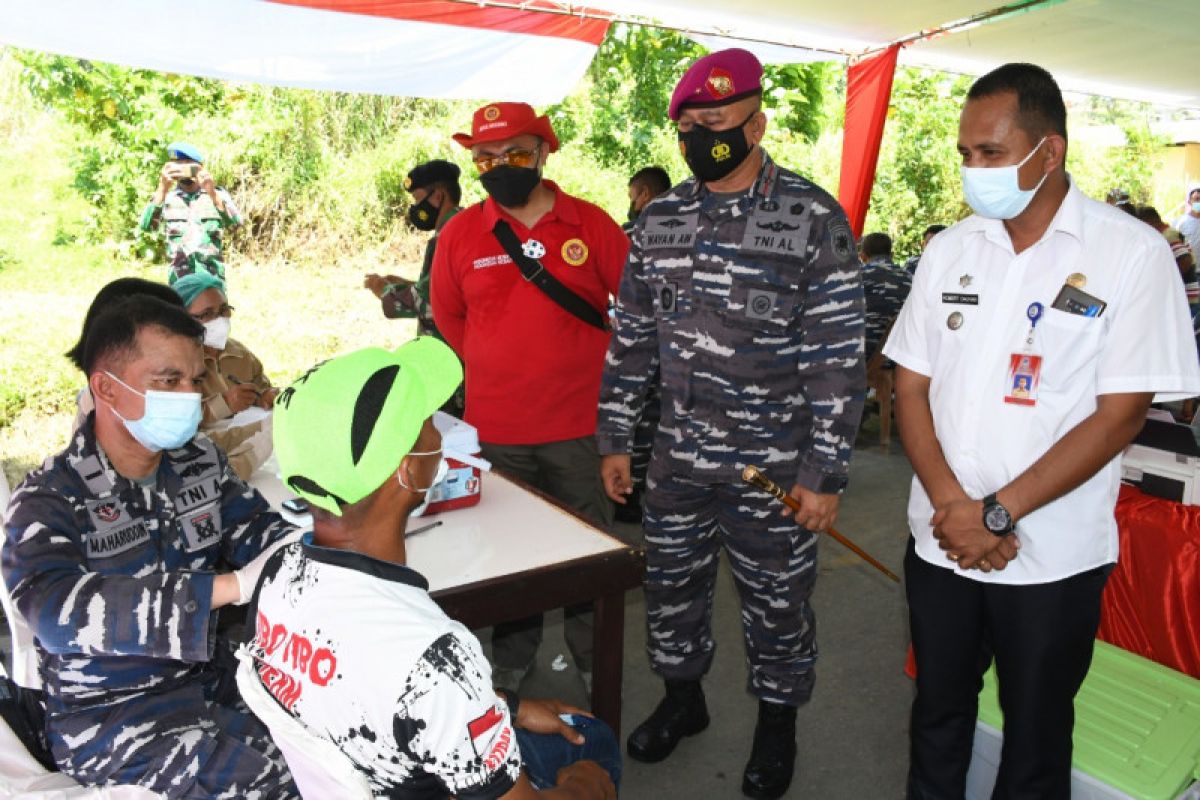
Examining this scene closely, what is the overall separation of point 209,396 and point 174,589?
139 cm

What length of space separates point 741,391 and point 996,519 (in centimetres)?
73

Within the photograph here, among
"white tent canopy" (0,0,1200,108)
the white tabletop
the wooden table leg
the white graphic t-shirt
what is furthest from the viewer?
"white tent canopy" (0,0,1200,108)

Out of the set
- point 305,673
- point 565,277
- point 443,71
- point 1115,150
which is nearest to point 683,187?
point 565,277

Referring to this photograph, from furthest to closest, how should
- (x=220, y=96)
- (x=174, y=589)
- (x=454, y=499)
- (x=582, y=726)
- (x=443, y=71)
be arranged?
(x=220, y=96), (x=443, y=71), (x=454, y=499), (x=582, y=726), (x=174, y=589)

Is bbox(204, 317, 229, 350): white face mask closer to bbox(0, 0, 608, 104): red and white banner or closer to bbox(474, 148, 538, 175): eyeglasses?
bbox(474, 148, 538, 175): eyeglasses

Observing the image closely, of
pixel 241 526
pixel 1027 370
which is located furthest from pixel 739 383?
pixel 241 526

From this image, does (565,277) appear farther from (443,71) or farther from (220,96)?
(220,96)

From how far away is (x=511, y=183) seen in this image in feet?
9.41

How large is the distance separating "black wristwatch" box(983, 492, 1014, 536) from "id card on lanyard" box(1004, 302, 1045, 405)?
0.72 ft

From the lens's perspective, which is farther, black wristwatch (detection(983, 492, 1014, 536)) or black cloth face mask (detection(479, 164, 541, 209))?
black cloth face mask (detection(479, 164, 541, 209))

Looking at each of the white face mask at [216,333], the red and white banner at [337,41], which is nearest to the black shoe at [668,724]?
the white face mask at [216,333]

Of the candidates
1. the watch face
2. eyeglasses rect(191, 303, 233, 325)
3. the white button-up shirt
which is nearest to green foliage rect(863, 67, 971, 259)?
eyeglasses rect(191, 303, 233, 325)

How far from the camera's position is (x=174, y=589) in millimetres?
1709

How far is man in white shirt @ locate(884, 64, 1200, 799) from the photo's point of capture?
72.0 inches
